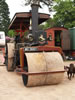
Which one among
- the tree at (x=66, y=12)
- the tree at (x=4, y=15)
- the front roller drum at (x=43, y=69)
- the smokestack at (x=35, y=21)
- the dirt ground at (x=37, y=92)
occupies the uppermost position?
the tree at (x=4, y=15)

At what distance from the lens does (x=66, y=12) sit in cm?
2142

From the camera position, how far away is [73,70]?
481 centimetres

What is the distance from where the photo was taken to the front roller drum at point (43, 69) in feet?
12.1

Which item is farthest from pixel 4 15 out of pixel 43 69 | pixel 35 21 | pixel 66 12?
pixel 43 69

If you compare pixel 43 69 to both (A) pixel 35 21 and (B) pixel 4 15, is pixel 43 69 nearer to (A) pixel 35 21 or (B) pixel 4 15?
(A) pixel 35 21

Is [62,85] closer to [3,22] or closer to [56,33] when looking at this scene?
[56,33]

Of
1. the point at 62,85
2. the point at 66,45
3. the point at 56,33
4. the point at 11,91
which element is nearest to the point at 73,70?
the point at 62,85

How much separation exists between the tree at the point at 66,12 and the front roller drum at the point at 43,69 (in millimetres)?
17049

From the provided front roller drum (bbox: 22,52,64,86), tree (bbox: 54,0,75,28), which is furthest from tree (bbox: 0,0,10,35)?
front roller drum (bbox: 22,52,64,86)

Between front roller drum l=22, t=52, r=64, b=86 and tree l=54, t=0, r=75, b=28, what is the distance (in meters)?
17.0

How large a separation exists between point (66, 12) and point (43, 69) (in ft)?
61.6

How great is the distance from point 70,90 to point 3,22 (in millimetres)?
40540

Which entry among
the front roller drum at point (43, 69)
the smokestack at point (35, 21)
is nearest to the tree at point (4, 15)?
the smokestack at point (35, 21)

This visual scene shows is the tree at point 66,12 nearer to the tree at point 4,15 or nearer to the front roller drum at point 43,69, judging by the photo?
the front roller drum at point 43,69
